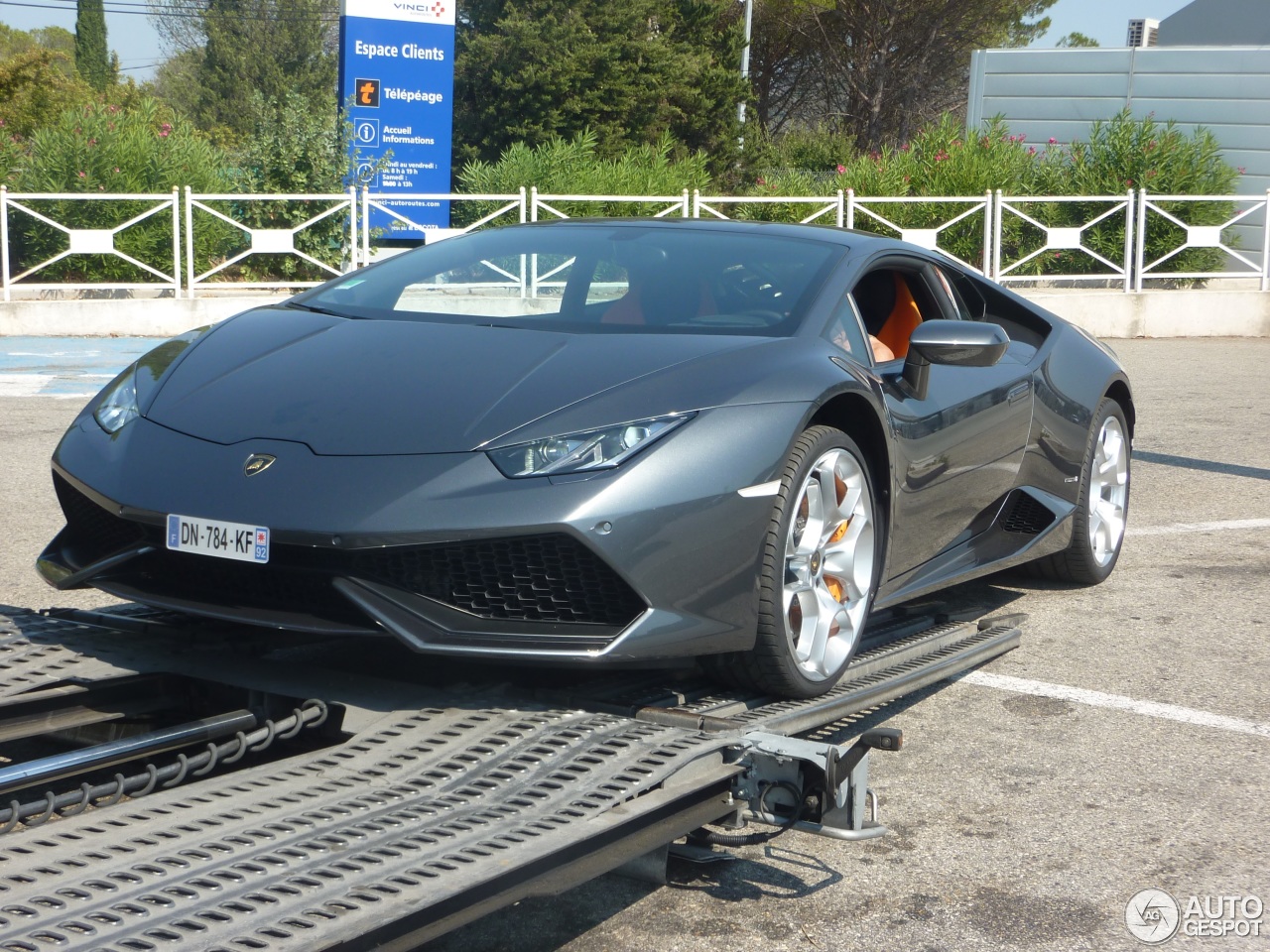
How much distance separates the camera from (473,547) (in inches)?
118

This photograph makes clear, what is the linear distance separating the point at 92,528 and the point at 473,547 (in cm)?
106

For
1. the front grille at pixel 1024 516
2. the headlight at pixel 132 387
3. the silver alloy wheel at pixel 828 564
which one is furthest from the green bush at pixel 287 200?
the silver alloy wheel at pixel 828 564

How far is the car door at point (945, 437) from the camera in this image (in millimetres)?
4016

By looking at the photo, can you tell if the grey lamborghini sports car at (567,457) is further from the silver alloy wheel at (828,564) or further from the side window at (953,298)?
the side window at (953,298)

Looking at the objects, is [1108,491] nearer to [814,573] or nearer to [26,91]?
[814,573]

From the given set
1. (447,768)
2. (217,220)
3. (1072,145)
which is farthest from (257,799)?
(1072,145)

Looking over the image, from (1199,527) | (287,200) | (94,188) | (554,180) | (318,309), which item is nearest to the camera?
(318,309)

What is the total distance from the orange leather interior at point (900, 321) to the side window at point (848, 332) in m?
0.60

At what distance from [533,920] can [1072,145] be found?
18385 millimetres

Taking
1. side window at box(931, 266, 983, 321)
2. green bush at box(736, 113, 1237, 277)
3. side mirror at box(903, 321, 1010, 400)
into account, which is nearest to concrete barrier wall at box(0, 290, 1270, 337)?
green bush at box(736, 113, 1237, 277)

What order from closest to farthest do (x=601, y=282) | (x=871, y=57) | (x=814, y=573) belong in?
(x=814, y=573)
(x=601, y=282)
(x=871, y=57)

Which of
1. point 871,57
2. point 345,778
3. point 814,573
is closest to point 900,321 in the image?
point 814,573

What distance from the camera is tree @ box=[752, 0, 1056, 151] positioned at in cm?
4150

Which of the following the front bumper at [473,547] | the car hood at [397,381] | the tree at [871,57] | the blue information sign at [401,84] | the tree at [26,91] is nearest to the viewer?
the front bumper at [473,547]
